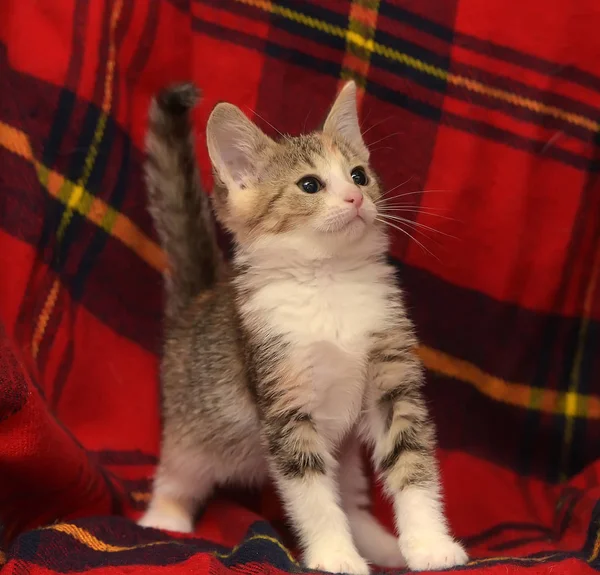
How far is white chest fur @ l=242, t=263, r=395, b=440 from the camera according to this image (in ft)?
3.65

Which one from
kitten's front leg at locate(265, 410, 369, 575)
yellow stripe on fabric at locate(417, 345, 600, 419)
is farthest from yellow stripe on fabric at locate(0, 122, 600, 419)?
kitten's front leg at locate(265, 410, 369, 575)

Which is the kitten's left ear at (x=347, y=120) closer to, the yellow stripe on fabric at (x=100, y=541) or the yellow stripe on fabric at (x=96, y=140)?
the yellow stripe on fabric at (x=96, y=140)

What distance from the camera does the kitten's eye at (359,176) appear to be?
1.25 m

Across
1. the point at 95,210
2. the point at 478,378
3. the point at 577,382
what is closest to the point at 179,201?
the point at 95,210

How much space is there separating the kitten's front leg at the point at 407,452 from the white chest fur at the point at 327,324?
0.04 meters

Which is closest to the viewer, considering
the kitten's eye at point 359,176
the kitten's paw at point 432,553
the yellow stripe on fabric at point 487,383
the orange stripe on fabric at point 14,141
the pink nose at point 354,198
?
the kitten's paw at point 432,553

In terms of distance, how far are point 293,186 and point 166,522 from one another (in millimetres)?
696

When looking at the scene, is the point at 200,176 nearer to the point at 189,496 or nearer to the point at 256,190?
the point at 256,190

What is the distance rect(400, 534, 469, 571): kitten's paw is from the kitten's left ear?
2.40ft

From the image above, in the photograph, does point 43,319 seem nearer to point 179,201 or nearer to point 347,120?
point 179,201

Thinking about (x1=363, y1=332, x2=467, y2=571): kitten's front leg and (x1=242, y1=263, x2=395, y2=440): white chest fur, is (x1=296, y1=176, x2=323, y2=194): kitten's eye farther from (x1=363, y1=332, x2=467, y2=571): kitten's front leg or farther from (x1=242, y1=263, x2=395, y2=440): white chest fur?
(x1=363, y1=332, x2=467, y2=571): kitten's front leg

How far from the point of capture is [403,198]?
4.75 feet

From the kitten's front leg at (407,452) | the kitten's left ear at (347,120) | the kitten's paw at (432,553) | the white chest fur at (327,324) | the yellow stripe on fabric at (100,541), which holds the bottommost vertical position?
the yellow stripe on fabric at (100,541)

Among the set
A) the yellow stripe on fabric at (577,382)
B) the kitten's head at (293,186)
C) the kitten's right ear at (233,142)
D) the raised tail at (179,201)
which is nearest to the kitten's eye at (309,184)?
the kitten's head at (293,186)
